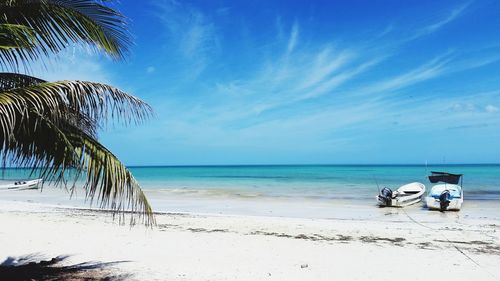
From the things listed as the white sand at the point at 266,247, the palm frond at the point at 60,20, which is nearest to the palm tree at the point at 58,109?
the palm frond at the point at 60,20

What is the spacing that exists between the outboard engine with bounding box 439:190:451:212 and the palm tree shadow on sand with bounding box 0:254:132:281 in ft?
47.5

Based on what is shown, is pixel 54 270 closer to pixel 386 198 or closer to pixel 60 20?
pixel 60 20

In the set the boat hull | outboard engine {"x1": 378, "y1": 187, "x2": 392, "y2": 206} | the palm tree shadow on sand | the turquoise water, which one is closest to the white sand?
the palm tree shadow on sand

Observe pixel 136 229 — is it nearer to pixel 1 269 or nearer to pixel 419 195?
pixel 1 269

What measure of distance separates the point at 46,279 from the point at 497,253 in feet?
28.1

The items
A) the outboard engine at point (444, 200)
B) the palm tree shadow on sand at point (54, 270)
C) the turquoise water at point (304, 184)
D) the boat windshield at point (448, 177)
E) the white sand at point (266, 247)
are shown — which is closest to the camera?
the palm tree shadow on sand at point (54, 270)

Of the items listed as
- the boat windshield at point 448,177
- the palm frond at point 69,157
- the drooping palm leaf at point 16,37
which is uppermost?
the drooping palm leaf at point 16,37

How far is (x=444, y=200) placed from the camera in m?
16.8

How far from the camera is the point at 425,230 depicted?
11.7 metres

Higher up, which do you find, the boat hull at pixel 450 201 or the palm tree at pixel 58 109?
the palm tree at pixel 58 109

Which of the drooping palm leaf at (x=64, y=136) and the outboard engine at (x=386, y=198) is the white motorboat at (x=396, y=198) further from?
the drooping palm leaf at (x=64, y=136)

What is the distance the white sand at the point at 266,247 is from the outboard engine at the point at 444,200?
3556 mm

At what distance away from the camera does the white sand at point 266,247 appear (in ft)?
21.6

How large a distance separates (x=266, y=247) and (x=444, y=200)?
11483mm
